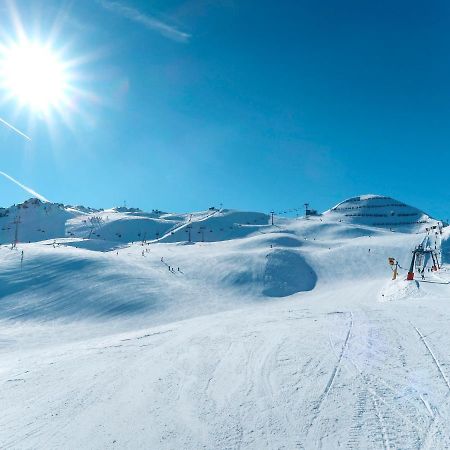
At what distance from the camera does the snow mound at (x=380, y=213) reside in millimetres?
115125

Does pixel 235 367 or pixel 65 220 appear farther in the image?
pixel 65 220

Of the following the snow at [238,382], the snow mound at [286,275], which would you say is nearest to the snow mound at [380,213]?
the snow mound at [286,275]

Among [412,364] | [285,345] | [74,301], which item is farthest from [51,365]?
[74,301]

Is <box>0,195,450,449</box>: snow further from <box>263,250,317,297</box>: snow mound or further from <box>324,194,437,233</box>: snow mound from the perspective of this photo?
<box>324,194,437,233</box>: snow mound

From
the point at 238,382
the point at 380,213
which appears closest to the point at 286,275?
the point at 238,382

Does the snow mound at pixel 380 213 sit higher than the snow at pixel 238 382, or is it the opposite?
the snow mound at pixel 380 213

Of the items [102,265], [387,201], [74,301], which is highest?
[387,201]

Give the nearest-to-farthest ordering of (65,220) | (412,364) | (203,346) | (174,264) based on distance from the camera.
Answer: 1. (412,364)
2. (203,346)
3. (174,264)
4. (65,220)

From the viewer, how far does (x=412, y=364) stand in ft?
30.8

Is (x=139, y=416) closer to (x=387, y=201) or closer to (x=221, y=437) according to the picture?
(x=221, y=437)

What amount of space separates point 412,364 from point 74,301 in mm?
28038

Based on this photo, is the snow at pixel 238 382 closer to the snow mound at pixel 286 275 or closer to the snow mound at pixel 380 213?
the snow mound at pixel 286 275

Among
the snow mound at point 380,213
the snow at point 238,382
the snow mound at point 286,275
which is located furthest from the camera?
→ the snow mound at point 380,213

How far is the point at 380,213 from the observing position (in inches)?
4970
